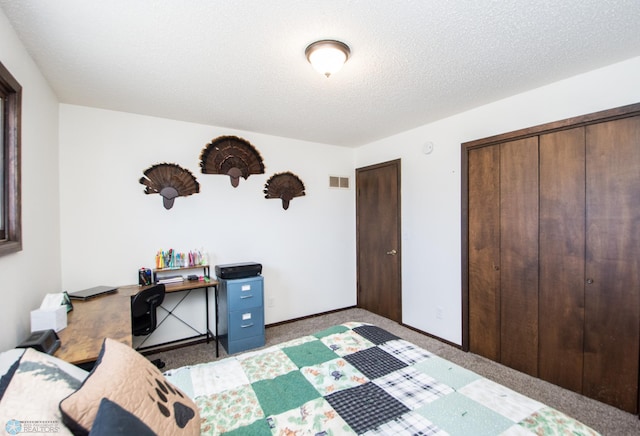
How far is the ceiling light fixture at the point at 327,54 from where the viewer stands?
1.82 meters

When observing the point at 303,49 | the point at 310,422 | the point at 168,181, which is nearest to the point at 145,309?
the point at 168,181

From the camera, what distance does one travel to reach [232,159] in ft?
11.8

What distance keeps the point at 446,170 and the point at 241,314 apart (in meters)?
2.78

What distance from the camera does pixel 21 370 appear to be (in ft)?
3.04

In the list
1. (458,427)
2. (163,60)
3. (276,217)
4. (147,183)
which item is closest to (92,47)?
(163,60)

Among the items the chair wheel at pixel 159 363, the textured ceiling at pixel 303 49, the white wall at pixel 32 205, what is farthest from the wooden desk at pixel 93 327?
the textured ceiling at pixel 303 49

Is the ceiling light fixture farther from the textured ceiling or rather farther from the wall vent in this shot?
the wall vent

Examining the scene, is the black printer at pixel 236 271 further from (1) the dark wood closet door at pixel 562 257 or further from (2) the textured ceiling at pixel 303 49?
(1) the dark wood closet door at pixel 562 257

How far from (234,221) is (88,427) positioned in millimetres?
2883

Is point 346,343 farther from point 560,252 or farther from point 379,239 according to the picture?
point 379,239

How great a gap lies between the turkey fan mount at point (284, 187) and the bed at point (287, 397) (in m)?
2.36

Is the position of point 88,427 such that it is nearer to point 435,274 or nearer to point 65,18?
point 65,18

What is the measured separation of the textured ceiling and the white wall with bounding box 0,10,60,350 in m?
0.16

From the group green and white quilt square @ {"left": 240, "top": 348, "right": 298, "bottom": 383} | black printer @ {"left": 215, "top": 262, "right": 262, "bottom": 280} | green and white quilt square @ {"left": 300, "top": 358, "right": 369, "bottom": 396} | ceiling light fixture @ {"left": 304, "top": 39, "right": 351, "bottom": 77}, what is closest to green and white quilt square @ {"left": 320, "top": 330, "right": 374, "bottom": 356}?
green and white quilt square @ {"left": 300, "top": 358, "right": 369, "bottom": 396}
